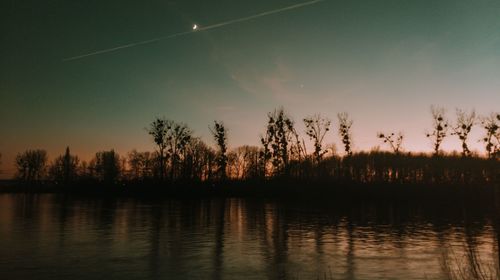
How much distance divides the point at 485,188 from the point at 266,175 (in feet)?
152

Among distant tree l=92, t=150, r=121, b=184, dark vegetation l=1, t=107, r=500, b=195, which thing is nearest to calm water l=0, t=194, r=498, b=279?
dark vegetation l=1, t=107, r=500, b=195

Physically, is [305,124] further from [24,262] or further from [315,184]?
[24,262]

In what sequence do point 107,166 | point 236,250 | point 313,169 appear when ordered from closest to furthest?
point 236,250
point 313,169
point 107,166

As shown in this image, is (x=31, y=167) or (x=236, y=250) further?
(x=31, y=167)

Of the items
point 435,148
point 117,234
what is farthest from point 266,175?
point 117,234

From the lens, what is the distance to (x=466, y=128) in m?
74.9

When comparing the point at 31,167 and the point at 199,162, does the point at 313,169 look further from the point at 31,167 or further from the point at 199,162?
the point at 31,167

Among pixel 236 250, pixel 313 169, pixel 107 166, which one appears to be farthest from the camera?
pixel 107 166

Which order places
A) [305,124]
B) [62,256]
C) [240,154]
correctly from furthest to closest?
[240,154] → [305,124] → [62,256]

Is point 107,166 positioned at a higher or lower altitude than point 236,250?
higher

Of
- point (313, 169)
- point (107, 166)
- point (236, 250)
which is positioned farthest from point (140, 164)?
point (236, 250)

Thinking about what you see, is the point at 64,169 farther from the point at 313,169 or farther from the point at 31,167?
the point at 313,169

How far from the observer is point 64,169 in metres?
161

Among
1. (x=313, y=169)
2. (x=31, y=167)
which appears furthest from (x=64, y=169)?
(x=313, y=169)
